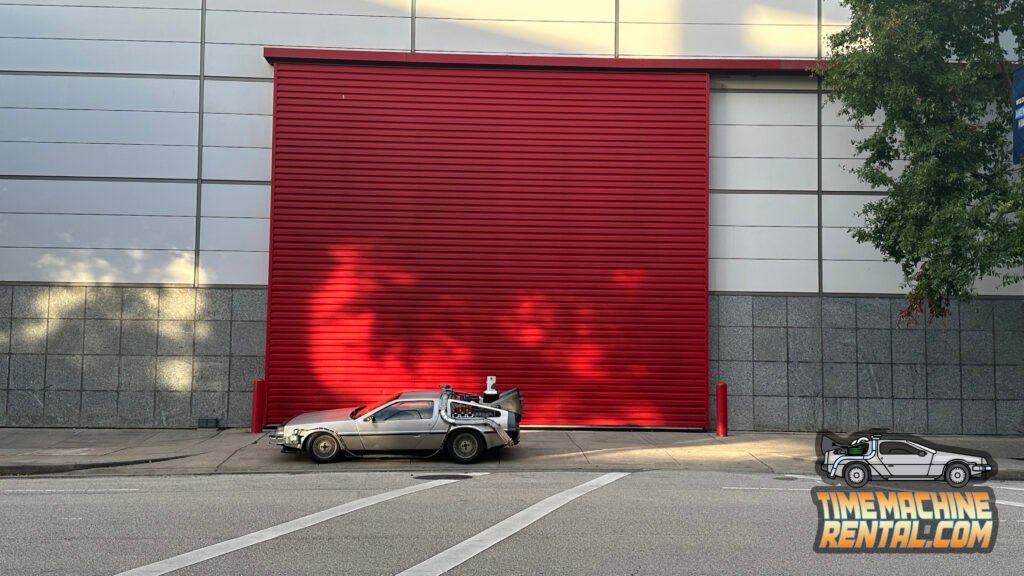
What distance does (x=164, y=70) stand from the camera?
19.0 m

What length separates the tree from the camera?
594 inches

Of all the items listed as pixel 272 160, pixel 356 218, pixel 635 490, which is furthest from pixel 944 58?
pixel 272 160

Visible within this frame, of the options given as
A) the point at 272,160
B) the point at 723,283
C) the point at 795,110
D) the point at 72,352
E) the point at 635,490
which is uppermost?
the point at 795,110

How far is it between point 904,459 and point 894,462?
146mm

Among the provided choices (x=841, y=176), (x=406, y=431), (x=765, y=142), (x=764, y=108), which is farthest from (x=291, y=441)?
(x=841, y=176)

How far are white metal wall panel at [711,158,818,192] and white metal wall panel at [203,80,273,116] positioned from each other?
32.9ft

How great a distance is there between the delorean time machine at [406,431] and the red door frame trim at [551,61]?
815 centimetres

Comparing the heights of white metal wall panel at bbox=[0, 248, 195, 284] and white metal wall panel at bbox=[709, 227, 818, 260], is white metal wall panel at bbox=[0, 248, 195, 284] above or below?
below

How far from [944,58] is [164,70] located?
52.5 ft

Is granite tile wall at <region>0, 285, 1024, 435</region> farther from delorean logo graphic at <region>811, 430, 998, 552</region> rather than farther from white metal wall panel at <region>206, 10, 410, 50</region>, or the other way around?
white metal wall panel at <region>206, 10, 410, 50</region>

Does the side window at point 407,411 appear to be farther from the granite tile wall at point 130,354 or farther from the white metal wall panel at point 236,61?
the white metal wall panel at point 236,61

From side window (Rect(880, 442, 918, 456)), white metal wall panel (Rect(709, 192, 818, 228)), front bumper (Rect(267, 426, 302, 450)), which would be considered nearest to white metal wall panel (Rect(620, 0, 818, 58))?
white metal wall panel (Rect(709, 192, 818, 228))

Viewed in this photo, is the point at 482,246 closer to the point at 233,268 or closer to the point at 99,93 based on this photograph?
the point at 233,268

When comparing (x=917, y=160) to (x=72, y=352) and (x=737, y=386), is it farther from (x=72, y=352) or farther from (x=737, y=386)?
(x=72, y=352)
